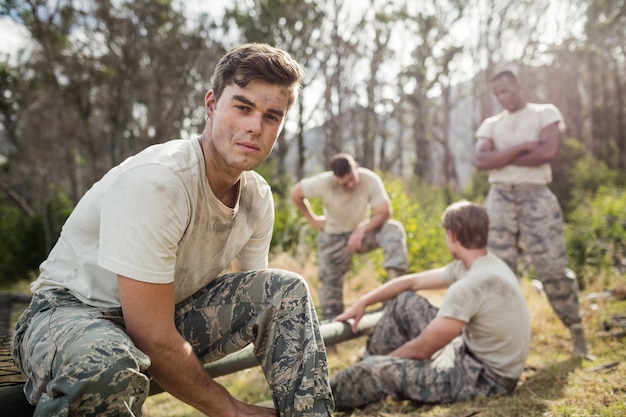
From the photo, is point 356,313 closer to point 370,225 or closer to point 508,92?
point 370,225

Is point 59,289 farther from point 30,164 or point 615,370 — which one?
point 30,164

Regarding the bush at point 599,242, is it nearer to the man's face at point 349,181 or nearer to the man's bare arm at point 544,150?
the man's bare arm at point 544,150

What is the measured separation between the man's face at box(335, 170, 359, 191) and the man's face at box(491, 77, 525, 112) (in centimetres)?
148

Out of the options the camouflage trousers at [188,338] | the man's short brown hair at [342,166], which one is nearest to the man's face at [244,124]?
the camouflage trousers at [188,338]

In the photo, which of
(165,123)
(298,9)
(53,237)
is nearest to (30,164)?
(165,123)

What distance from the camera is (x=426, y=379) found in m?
2.77

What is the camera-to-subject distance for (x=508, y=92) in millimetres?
4074

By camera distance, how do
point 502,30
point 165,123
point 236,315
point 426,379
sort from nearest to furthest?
1. point 236,315
2. point 426,379
3. point 165,123
4. point 502,30

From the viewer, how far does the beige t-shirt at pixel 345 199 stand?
5.05 m

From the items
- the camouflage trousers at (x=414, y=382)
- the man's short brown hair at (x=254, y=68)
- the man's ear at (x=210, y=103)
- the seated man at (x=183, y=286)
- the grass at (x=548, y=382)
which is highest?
the man's short brown hair at (x=254, y=68)

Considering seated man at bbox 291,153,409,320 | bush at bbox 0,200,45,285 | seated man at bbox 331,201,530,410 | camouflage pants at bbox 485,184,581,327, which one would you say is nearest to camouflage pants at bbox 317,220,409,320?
seated man at bbox 291,153,409,320

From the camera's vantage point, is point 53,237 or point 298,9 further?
point 298,9

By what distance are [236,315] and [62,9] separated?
41.1 ft

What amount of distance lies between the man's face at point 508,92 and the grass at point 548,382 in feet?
6.51
